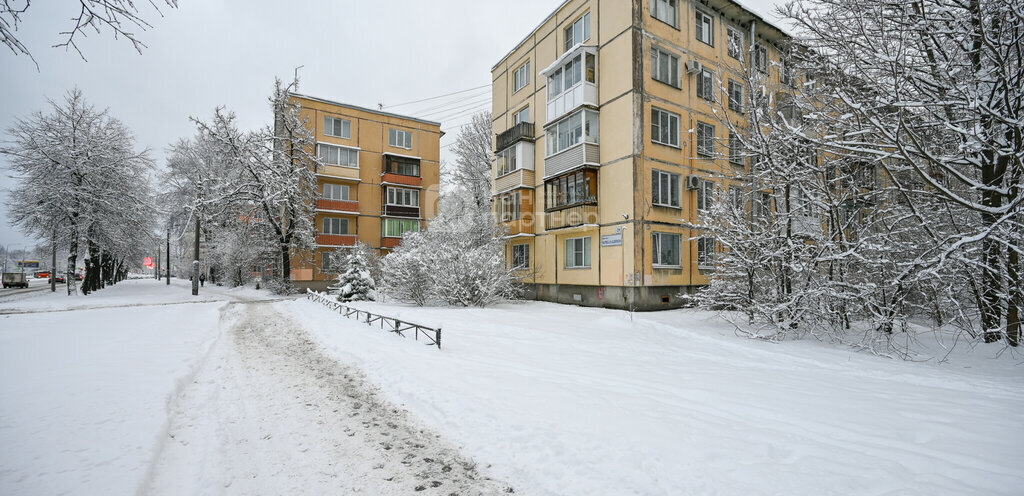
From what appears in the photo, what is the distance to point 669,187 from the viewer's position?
58.5 feet

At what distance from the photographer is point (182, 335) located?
10625mm

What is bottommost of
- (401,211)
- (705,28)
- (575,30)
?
(401,211)

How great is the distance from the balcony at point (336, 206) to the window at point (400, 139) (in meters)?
6.22

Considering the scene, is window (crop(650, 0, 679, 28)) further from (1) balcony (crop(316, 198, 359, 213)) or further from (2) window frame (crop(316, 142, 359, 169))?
(1) balcony (crop(316, 198, 359, 213))

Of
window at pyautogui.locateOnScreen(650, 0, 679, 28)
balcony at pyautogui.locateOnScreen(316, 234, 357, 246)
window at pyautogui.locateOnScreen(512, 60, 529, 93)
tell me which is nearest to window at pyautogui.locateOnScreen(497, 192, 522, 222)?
window at pyautogui.locateOnScreen(512, 60, 529, 93)

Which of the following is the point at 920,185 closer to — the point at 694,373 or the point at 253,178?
the point at 694,373

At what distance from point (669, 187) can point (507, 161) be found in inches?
375

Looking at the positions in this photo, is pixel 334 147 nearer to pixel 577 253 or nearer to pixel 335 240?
pixel 335 240

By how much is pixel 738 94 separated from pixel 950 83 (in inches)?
583

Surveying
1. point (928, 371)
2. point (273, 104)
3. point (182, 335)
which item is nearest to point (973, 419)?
point (928, 371)

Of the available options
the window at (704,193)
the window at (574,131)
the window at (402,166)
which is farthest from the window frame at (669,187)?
the window at (402,166)

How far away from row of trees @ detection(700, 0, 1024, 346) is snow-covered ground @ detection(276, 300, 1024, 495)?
1.16 meters

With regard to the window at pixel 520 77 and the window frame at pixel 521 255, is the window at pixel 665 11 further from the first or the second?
the window frame at pixel 521 255

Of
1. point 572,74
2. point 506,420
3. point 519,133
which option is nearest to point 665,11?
point 572,74
